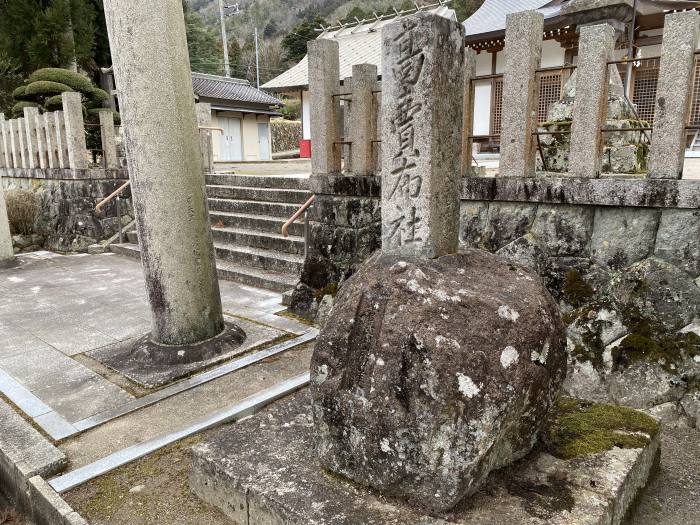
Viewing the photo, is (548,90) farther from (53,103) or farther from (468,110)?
(53,103)

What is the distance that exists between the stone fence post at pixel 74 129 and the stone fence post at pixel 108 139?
0.32 meters

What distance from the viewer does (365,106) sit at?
14.7ft

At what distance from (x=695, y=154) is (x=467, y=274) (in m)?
10.8

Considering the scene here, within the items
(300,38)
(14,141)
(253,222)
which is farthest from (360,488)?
(300,38)

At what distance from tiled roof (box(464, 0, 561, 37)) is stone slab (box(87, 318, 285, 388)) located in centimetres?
1050

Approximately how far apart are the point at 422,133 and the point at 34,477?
2.67m

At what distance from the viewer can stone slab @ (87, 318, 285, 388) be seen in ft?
12.5

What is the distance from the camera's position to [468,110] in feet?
13.1

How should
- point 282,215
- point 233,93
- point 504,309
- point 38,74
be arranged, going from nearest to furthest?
1. point 504,309
2. point 282,215
3. point 38,74
4. point 233,93

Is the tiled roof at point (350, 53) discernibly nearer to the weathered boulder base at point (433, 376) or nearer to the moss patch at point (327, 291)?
the moss patch at point (327, 291)

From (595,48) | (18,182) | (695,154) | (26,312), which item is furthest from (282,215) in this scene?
(695,154)

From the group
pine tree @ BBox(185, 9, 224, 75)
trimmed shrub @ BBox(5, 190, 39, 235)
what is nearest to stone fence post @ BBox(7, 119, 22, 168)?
trimmed shrub @ BBox(5, 190, 39, 235)

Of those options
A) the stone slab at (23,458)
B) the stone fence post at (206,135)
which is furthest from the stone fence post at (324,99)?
the stone fence post at (206,135)

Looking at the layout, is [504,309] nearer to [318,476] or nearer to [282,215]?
[318,476]
